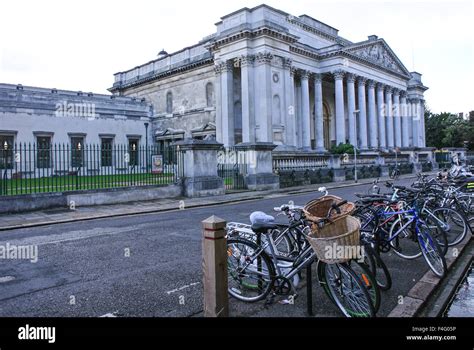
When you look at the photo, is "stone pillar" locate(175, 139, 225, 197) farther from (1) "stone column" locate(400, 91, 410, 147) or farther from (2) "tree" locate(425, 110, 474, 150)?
(2) "tree" locate(425, 110, 474, 150)

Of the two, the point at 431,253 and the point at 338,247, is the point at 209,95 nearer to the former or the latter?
the point at 431,253

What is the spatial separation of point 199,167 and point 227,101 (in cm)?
1986

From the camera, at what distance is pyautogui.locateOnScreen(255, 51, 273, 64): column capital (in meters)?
34.2

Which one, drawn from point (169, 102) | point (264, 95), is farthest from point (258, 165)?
point (169, 102)

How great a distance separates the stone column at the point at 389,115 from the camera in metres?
51.4

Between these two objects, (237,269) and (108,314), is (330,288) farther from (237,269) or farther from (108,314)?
(108,314)

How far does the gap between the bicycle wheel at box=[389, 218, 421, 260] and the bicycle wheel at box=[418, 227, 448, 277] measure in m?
0.22

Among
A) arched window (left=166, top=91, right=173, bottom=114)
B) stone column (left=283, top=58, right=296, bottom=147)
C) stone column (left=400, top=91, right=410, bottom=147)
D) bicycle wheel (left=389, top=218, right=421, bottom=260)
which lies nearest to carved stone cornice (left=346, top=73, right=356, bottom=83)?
stone column (left=283, top=58, right=296, bottom=147)

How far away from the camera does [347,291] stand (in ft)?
13.6

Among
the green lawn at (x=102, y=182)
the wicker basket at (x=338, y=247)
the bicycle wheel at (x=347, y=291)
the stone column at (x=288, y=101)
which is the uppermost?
the stone column at (x=288, y=101)

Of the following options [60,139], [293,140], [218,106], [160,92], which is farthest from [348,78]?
[60,139]

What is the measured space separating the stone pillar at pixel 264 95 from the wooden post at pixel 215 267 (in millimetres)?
30624

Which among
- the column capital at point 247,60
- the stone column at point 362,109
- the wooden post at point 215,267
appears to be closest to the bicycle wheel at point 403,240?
the wooden post at point 215,267

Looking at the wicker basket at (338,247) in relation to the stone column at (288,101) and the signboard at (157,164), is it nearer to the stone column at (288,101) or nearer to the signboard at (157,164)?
the signboard at (157,164)
